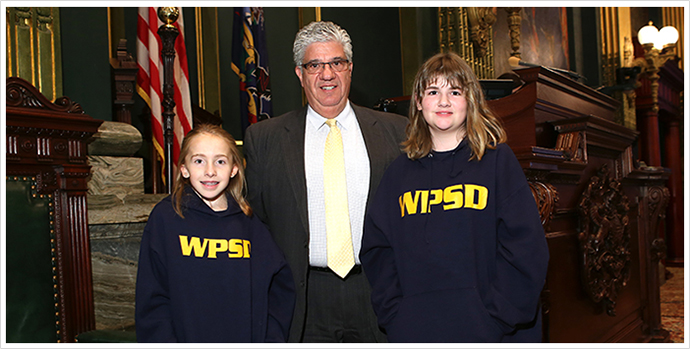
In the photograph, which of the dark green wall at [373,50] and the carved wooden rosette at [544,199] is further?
the dark green wall at [373,50]

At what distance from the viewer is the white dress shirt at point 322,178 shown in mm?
1896

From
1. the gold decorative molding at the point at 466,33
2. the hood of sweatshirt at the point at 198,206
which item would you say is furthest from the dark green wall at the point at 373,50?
the hood of sweatshirt at the point at 198,206

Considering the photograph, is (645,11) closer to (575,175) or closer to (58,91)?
(575,175)

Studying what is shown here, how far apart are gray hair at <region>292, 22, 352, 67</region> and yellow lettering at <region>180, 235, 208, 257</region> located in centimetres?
76

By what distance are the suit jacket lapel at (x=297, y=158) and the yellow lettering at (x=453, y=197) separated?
20.9 inches

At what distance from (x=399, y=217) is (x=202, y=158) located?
663mm

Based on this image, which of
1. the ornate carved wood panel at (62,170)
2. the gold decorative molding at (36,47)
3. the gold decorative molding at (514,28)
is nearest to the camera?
the ornate carved wood panel at (62,170)

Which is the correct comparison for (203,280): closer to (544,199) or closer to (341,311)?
(341,311)

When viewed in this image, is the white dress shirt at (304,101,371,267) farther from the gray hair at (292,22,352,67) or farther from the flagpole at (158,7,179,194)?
the flagpole at (158,7,179,194)

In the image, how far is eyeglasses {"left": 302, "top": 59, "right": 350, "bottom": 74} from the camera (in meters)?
1.97

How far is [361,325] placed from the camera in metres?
1.87

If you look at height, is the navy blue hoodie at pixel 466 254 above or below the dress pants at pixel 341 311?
above

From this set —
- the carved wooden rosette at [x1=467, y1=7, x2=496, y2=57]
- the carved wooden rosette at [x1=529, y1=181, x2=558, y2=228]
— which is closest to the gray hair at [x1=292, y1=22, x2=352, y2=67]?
the carved wooden rosette at [x1=529, y1=181, x2=558, y2=228]

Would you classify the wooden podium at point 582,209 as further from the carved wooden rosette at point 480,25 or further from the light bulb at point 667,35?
the light bulb at point 667,35
